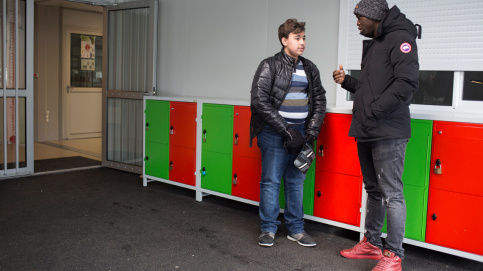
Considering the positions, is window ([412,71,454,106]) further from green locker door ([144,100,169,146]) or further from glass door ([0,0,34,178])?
glass door ([0,0,34,178])

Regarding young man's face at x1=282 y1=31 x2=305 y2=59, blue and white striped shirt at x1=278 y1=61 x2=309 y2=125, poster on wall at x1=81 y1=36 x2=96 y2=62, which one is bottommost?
blue and white striped shirt at x1=278 y1=61 x2=309 y2=125

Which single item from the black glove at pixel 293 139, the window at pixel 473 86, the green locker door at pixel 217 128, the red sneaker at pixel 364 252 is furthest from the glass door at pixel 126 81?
the window at pixel 473 86

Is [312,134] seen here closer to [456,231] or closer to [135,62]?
[456,231]

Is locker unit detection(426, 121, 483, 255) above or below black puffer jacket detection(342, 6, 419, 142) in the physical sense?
below

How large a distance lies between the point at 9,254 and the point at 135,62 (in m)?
3.32

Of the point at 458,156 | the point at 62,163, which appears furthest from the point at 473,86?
the point at 62,163

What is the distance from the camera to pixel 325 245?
11.5ft

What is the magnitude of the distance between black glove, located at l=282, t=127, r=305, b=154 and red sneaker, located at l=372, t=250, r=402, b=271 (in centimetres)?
90

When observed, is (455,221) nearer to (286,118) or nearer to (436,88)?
(436,88)

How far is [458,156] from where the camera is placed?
10.1 feet

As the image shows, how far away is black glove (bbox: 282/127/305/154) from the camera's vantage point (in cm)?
325

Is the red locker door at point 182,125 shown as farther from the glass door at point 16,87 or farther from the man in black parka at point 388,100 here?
the man in black parka at point 388,100

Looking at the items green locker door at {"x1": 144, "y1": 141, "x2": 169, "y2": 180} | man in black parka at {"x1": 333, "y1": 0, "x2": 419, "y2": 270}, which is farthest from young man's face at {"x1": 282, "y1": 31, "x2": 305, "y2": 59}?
green locker door at {"x1": 144, "y1": 141, "x2": 169, "y2": 180}

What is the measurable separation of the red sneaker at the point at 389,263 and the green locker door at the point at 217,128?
6.20 feet
